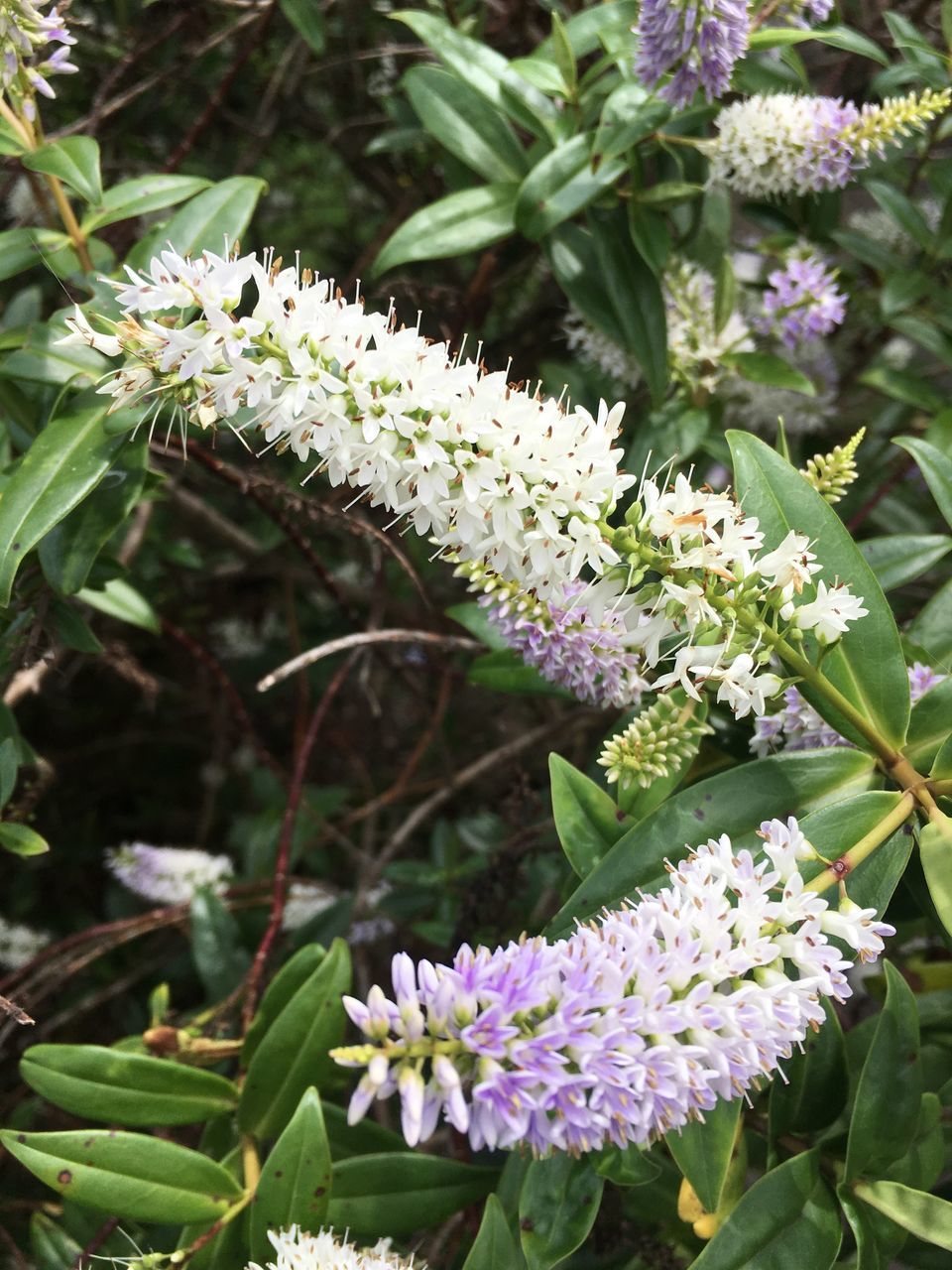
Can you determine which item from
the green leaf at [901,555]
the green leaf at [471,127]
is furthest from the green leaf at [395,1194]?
the green leaf at [471,127]

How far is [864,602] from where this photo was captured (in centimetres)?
118

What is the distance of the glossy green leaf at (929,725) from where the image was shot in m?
1.18

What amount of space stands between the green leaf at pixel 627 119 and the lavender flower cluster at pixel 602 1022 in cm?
115

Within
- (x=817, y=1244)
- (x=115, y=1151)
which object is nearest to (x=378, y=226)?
(x=115, y=1151)

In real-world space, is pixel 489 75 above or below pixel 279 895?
above

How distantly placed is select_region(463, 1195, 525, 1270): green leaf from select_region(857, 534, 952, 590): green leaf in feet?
3.10

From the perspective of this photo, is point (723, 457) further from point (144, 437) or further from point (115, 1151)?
point (115, 1151)

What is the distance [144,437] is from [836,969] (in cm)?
108

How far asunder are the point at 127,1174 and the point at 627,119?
1594mm

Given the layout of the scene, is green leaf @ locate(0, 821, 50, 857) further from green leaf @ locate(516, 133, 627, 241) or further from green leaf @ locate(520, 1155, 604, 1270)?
green leaf @ locate(516, 133, 627, 241)

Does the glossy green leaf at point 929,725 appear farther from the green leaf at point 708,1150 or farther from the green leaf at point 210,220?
the green leaf at point 210,220

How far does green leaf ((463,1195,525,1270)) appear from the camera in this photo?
1.09 m

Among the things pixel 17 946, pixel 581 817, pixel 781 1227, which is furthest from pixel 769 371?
pixel 17 946

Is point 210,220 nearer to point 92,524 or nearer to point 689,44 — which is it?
point 92,524
